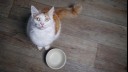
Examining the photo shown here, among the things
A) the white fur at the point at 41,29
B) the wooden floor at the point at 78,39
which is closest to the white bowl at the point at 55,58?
the wooden floor at the point at 78,39

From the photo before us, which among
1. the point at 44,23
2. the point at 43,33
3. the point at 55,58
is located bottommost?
the point at 55,58

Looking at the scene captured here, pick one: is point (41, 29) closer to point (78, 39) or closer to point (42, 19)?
point (42, 19)

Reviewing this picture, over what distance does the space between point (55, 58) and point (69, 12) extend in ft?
1.16

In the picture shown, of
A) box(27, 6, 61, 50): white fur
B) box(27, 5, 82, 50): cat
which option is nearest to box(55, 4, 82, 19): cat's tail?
box(27, 5, 82, 50): cat

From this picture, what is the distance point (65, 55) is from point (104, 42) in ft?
1.08

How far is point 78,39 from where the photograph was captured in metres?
1.33

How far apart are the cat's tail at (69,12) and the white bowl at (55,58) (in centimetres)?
26

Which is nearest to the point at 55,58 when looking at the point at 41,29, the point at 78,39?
the point at 78,39

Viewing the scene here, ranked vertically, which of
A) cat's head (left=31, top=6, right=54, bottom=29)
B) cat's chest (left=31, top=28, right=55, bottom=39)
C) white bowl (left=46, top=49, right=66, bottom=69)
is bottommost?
white bowl (left=46, top=49, right=66, bottom=69)

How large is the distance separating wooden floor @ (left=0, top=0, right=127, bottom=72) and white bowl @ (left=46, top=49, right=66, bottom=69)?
0.05 meters

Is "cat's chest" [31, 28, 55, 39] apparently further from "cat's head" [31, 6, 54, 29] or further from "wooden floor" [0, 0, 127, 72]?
"wooden floor" [0, 0, 127, 72]

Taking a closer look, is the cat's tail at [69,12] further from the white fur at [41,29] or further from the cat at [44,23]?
the white fur at [41,29]

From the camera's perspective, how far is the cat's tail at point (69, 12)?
4.03 ft

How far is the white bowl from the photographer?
4.04 feet
